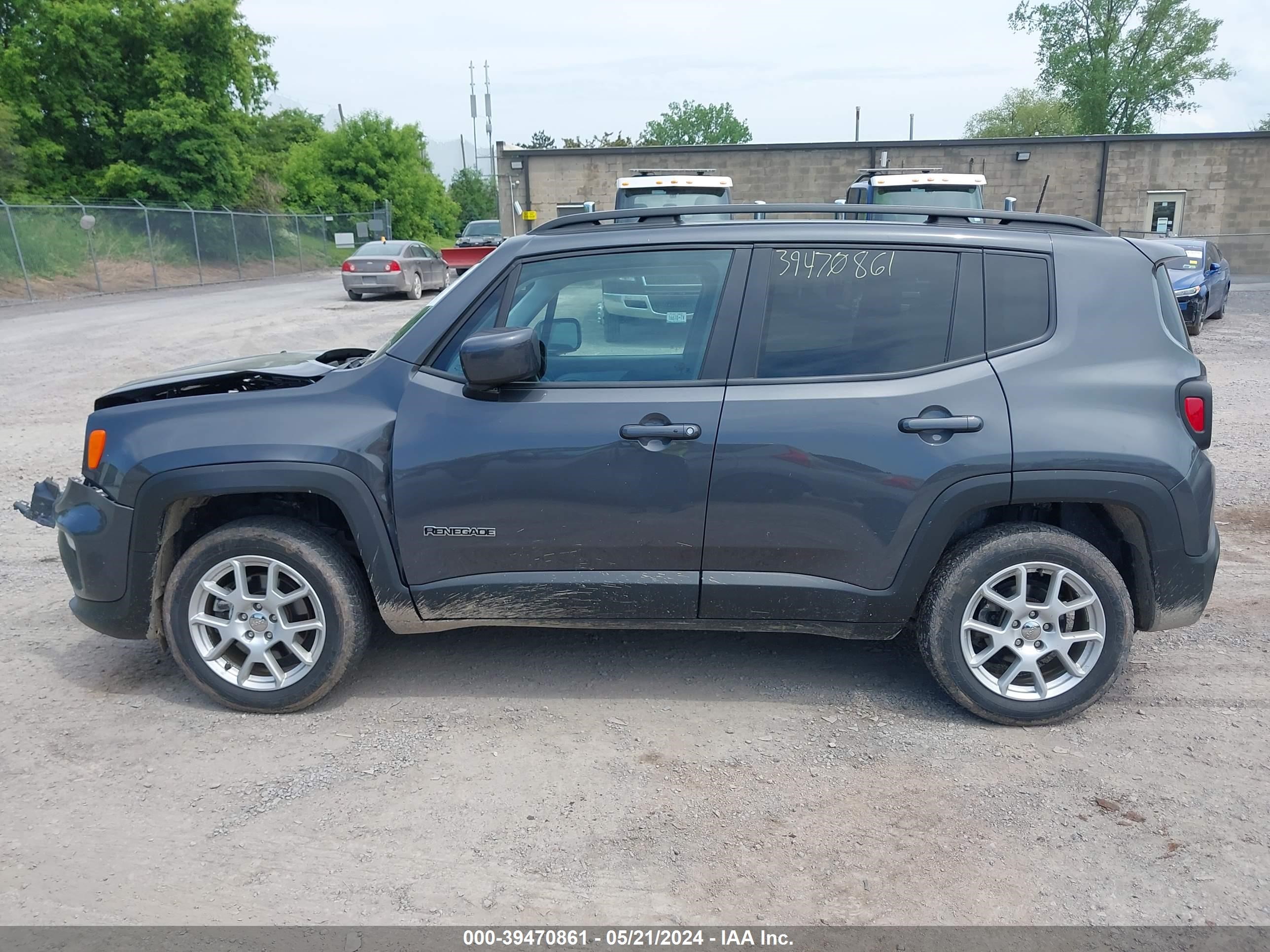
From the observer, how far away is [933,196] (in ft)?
47.1

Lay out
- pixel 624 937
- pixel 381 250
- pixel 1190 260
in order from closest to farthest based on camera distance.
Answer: pixel 624 937 < pixel 1190 260 < pixel 381 250

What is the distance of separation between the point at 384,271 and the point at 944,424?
2160 cm

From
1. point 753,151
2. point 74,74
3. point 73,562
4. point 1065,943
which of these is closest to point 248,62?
point 74,74

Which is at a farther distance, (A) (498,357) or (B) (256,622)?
(B) (256,622)

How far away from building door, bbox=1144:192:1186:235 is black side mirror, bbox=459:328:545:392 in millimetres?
31585

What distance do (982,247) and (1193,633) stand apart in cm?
221

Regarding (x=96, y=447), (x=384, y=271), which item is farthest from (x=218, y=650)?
(x=384, y=271)

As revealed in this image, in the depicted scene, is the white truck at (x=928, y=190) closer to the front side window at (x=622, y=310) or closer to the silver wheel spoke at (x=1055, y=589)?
the front side window at (x=622, y=310)

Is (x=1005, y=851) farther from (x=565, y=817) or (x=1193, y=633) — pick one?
(x=1193, y=633)

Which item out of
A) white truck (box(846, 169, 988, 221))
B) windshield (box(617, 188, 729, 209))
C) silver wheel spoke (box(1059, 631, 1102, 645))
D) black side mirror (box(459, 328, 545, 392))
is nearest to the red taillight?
silver wheel spoke (box(1059, 631, 1102, 645))

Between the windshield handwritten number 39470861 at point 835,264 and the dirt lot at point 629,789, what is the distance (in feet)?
5.56

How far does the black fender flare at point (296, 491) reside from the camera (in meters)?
3.72

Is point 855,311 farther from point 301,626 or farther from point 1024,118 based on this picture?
point 1024,118

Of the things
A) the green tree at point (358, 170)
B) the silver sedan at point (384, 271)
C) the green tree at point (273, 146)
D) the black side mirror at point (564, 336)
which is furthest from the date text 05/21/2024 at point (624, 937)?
the green tree at point (358, 170)
